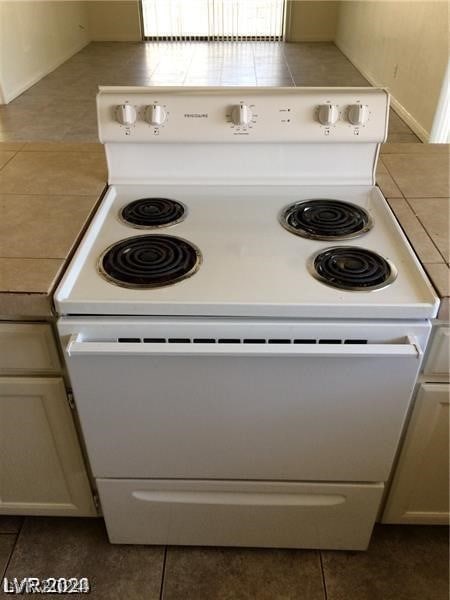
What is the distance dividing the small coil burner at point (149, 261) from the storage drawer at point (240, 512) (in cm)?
53

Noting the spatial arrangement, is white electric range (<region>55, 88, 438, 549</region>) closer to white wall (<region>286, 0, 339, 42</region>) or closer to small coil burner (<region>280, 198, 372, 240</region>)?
small coil burner (<region>280, 198, 372, 240</region>)

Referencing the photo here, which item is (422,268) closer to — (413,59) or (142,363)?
(142,363)

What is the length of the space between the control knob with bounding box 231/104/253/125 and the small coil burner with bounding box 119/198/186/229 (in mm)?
255

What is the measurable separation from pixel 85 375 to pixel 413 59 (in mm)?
4194

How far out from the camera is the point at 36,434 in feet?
4.15

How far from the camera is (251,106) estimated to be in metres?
1.31

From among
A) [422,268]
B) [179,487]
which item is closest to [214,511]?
[179,487]

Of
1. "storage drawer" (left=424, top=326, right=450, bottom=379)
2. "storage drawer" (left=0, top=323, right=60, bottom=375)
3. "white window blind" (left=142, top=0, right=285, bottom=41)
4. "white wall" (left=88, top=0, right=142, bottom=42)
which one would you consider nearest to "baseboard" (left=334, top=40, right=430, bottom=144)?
"white window blind" (left=142, top=0, right=285, bottom=41)

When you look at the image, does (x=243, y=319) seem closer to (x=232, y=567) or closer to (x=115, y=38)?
(x=232, y=567)

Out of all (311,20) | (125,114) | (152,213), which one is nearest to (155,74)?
(311,20)

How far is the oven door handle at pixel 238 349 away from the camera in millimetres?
1003

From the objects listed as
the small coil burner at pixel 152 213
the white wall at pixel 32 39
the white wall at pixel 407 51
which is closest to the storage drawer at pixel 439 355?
the small coil burner at pixel 152 213

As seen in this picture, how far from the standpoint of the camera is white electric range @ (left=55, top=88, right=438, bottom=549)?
102 centimetres

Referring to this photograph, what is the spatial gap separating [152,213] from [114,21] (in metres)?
7.15
